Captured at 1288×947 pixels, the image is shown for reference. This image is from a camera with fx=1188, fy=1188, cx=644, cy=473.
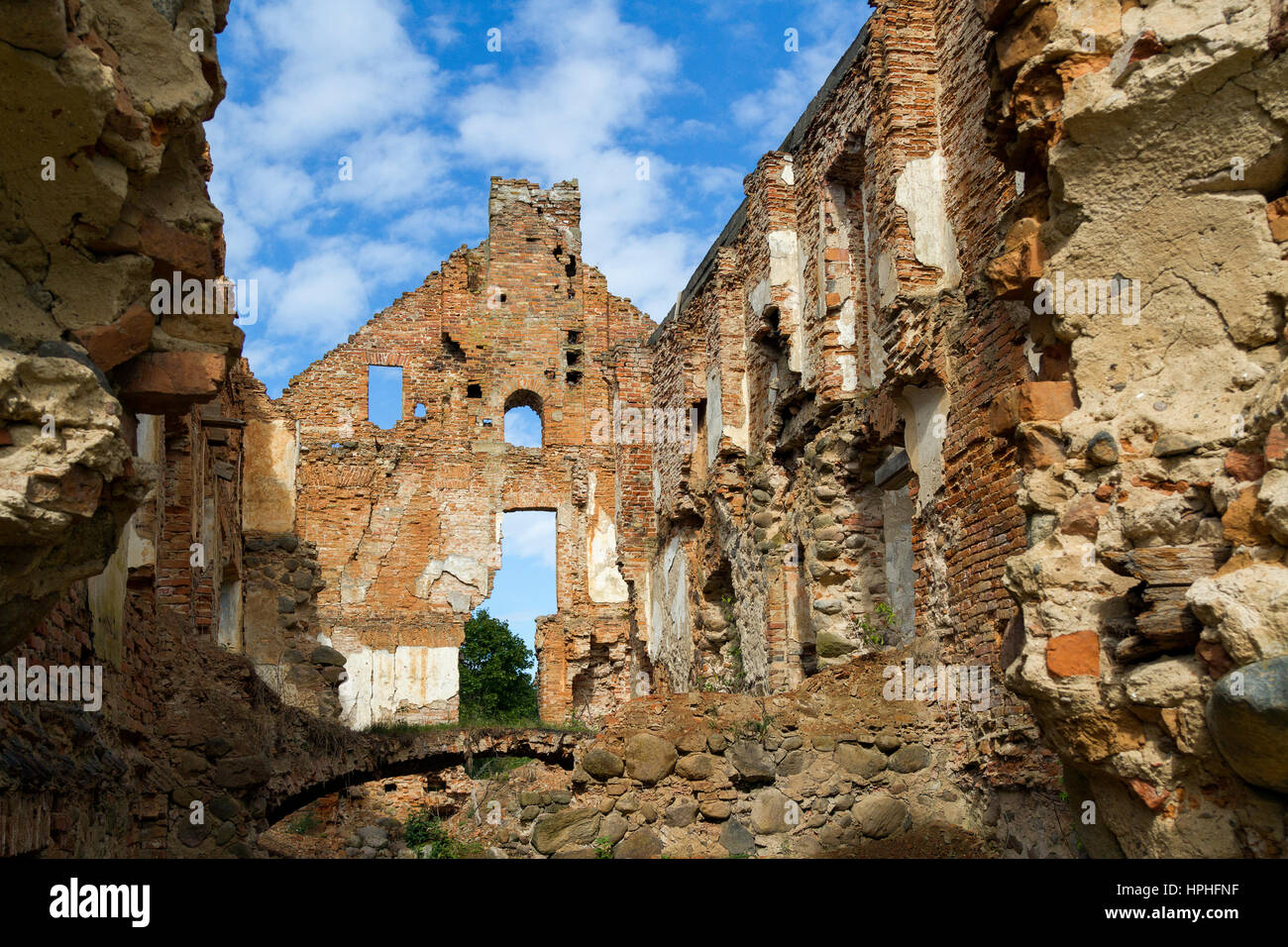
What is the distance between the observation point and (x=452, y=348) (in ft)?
84.3

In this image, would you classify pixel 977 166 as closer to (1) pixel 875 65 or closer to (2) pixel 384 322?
(1) pixel 875 65

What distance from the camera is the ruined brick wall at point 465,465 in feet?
73.4

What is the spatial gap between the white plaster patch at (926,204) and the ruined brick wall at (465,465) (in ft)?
37.5

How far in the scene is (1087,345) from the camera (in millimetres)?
4570

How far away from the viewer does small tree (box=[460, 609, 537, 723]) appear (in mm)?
33188

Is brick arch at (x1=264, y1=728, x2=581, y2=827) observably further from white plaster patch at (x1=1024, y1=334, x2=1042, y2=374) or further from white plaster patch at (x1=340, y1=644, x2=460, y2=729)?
white plaster patch at (x1=1024, y1=334, x2=1042, y2=374)

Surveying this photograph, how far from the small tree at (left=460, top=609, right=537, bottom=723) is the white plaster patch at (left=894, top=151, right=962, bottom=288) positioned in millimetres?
24531

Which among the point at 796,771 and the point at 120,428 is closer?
the point at 120,428

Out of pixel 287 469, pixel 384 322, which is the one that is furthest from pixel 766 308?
pixel 384 322

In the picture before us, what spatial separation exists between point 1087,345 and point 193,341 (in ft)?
11.1

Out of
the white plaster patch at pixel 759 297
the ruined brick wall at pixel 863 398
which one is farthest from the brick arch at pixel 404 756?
the white plaster patch at pixel 759 297

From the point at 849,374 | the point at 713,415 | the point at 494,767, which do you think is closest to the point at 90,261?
the point at 849,374

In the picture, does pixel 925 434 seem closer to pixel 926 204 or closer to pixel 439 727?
pixel 926 204
